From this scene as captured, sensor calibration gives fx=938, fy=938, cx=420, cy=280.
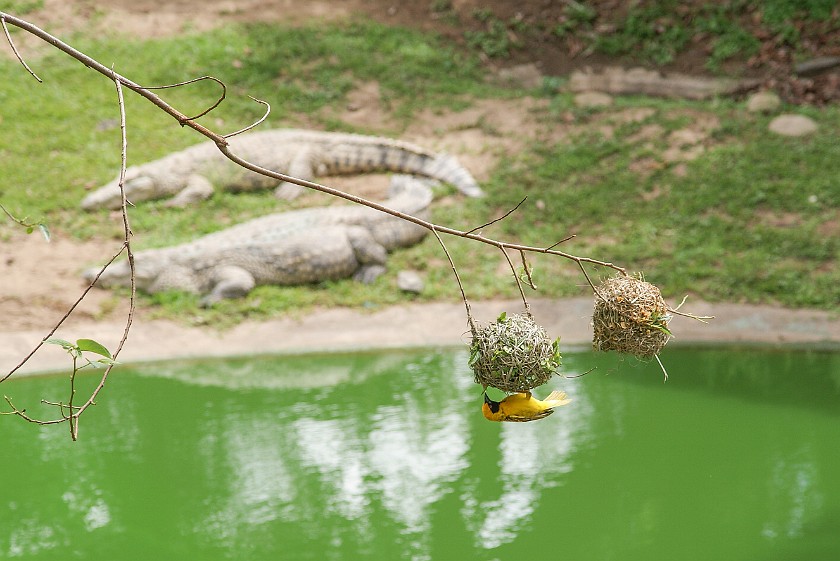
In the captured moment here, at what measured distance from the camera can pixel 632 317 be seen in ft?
8.22

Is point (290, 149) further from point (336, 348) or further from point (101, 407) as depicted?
point (101, 407)

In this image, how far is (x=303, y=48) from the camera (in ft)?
36.7

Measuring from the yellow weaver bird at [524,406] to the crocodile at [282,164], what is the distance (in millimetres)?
6521

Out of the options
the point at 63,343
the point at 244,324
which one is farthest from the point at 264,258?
the point at 63,343

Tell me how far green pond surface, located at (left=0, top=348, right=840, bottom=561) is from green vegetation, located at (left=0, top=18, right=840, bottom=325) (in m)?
1.34

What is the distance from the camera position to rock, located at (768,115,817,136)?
9.11 metres

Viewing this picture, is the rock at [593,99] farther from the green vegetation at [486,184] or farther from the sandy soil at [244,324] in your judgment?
the sandy soil at [244,324]

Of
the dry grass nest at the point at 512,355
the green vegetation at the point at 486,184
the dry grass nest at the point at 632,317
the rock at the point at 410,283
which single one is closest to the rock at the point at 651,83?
the green vegetation at the point at 486,184

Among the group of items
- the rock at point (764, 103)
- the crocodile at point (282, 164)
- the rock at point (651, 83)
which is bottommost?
the crocodile at point (282, 164)

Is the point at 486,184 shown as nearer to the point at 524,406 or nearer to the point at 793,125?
the point at 793,125

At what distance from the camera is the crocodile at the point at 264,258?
24.9 ft

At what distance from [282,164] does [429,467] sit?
17.4ft

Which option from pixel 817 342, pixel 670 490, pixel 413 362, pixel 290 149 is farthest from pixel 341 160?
pixel 670 490

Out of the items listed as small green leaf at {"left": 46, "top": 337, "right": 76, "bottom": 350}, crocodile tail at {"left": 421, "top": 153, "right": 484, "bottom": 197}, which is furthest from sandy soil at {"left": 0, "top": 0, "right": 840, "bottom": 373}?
small green leaf at {"left": 46, "top": 337, "right": 76, "bottom": 350}
